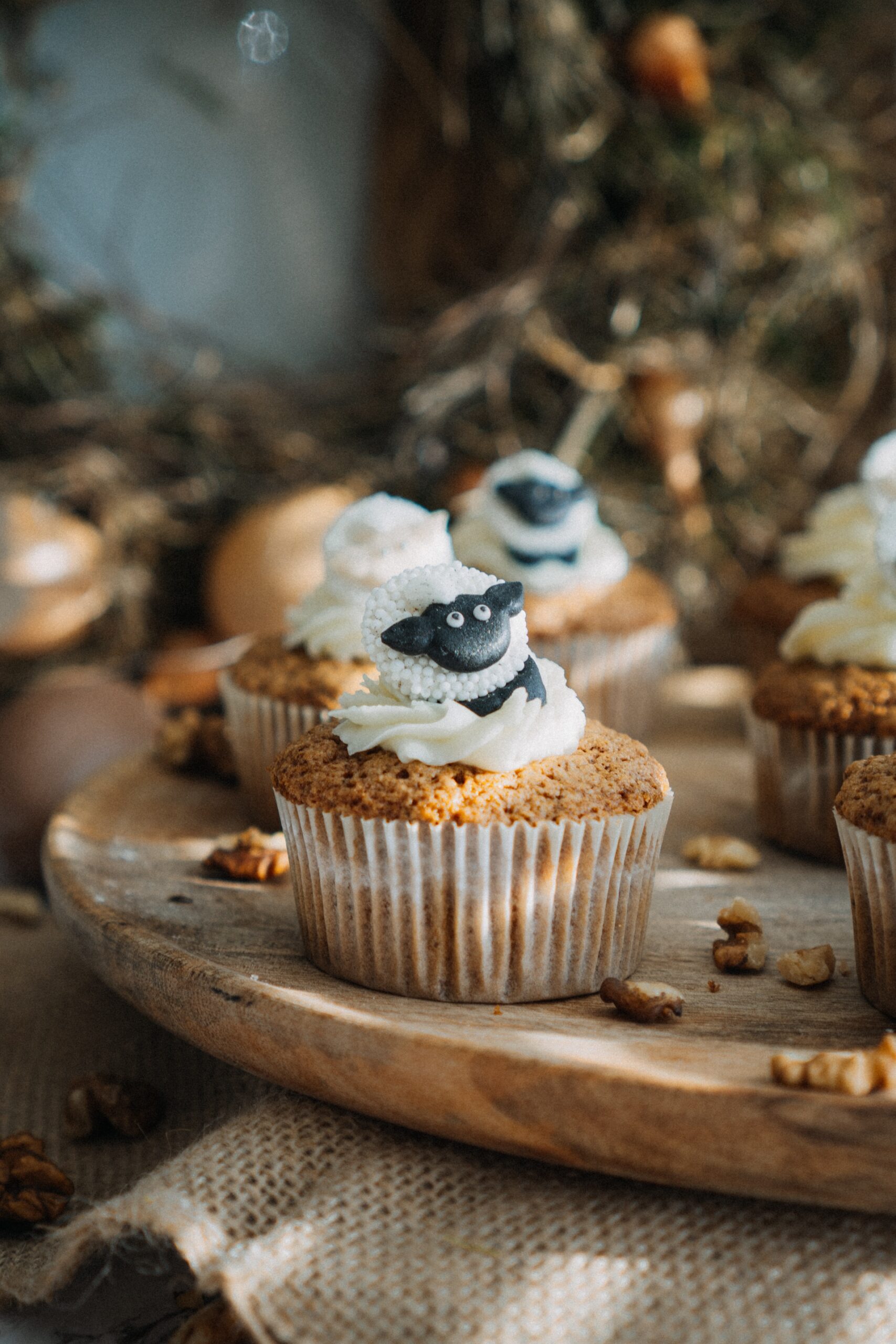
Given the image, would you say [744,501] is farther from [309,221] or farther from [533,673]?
[533,673]

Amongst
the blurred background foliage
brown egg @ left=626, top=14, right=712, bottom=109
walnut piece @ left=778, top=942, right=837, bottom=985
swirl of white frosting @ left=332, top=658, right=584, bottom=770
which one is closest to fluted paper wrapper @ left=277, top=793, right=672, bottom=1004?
swirl of white frosting @ left=332, top=658, right=584, bottom=770

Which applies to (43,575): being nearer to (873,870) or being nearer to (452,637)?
(452,637)

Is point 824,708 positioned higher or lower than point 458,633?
lower

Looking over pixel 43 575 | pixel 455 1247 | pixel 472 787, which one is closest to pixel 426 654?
pixel 472 787

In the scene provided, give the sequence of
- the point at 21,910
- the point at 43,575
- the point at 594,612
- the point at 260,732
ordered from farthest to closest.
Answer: the point at 43,575 → the point at 594,612 → the point at 21,910 → the point at 260,732

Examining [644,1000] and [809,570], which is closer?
[644,1000]

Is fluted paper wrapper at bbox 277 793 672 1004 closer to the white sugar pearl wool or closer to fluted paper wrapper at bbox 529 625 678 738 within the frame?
the white sugar pearl wool

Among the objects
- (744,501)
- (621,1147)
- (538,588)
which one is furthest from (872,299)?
(621,1147)
